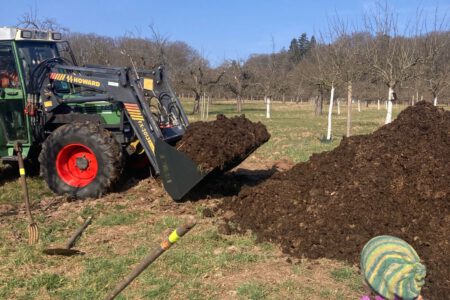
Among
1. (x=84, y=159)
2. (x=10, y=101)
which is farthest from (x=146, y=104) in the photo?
(x=10, y=101)

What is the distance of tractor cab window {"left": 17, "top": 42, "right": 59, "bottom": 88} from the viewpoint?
25.4ft

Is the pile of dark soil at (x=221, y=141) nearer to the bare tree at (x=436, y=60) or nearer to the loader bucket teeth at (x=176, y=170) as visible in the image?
the loader bucket teeth at (x=176, y=170)

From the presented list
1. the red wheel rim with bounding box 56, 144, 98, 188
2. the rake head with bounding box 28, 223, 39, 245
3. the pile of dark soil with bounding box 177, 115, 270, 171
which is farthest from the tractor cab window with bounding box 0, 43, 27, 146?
the pile of dark soil with bounding box 177, 115, 270, 171

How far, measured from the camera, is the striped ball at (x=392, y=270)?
6.83ft

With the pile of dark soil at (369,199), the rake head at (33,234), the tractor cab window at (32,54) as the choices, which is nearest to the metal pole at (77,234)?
the rake head at (33,234)

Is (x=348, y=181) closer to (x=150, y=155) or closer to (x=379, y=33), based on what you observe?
(x=150, y=155)

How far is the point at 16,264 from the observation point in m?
4.91

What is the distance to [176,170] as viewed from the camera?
21.2 feet

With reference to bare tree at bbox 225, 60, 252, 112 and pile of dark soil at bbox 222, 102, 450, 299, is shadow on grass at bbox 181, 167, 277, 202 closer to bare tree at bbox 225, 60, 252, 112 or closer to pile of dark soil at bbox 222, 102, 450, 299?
pile of dark soil at bbox 222, 102, 450, 299

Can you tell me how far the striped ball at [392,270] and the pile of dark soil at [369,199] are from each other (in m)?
2.44

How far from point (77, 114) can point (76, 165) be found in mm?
874

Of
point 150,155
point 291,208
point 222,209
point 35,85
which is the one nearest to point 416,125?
point 291,208

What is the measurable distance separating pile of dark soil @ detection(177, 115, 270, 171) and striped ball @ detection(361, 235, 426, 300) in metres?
4.26

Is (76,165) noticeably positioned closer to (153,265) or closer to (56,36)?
(56,36)
